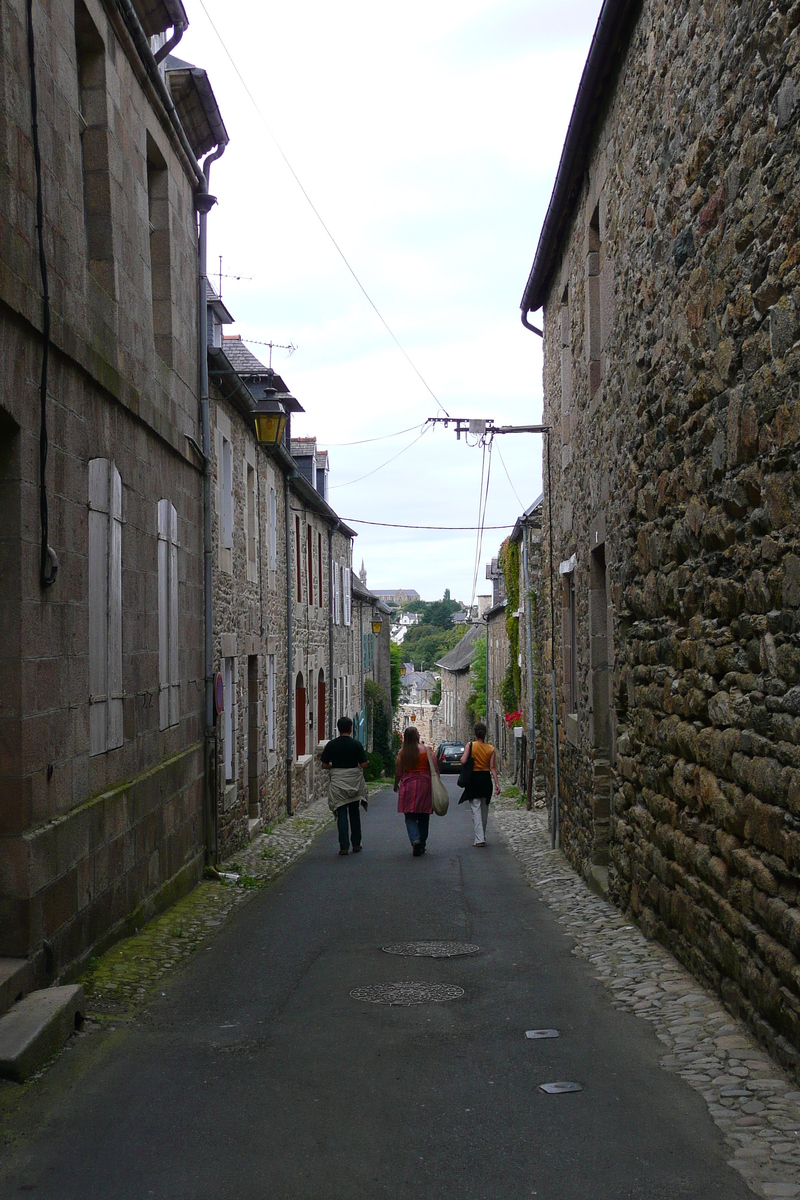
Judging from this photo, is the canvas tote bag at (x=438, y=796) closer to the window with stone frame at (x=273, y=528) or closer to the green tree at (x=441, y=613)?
the window with stone frame at (x=273, y=528)

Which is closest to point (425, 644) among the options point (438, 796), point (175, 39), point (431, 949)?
point (438, 796)

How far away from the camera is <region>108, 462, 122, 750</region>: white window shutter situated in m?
6.94

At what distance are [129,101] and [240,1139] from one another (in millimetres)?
6863

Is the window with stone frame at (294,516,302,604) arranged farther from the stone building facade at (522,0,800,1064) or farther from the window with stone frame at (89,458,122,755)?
the window with stone frame at (89,458,122,755)

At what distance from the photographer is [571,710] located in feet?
37.8

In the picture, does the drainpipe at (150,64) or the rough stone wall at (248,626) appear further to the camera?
the rough stone wall at (248,626)

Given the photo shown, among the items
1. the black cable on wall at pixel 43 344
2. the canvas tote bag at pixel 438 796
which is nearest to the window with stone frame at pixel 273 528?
the canvas tote bag at pixel 438 796

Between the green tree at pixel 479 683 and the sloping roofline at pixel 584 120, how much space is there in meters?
31.1

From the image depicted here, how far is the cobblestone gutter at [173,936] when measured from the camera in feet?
19.1

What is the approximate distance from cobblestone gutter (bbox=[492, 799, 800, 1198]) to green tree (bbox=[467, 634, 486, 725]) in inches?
1363

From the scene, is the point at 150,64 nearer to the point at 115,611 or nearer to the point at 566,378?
the point at 115,611

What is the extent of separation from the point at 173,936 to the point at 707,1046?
389cm

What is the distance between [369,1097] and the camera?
4215 mm

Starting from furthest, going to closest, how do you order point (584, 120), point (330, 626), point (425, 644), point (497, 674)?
point (425, 644) < point (497, 674) < point (330, 626) < point (584, 120)
